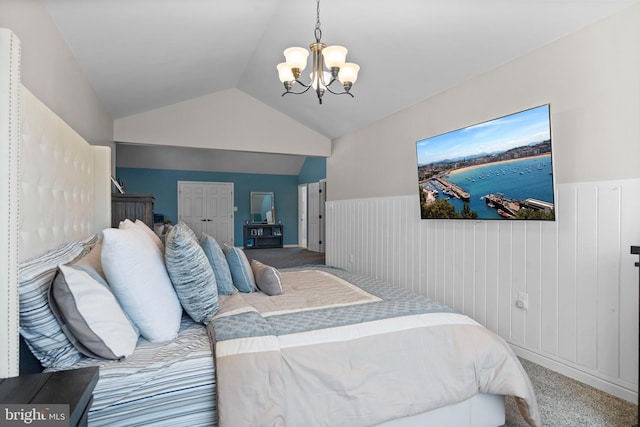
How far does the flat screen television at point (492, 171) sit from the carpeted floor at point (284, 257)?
4.03m

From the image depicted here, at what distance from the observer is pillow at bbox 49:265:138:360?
3.96 feet

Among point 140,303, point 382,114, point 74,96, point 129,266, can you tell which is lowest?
point 140,303

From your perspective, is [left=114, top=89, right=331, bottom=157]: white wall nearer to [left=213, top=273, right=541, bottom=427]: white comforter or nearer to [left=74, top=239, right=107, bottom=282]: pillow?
[left=74, top=239, right=107, bottom=282]: pillow

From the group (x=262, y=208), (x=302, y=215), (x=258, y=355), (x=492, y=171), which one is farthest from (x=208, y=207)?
(x=258, y=355)

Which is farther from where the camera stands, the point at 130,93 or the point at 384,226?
the point at 384,226

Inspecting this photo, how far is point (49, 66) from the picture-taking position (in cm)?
206

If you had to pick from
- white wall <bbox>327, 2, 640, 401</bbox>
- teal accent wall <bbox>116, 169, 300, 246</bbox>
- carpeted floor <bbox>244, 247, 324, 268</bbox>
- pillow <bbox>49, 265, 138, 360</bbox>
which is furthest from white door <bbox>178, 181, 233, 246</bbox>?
pillow <bbox>49, 265, 138, 360</bbox>

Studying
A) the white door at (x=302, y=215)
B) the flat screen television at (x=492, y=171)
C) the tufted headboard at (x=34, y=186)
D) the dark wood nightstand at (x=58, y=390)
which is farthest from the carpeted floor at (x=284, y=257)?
the dark wood nightstand at (x=58, y=390)

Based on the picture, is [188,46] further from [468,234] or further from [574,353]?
[574,353]

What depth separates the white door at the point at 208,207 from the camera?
8930 mm

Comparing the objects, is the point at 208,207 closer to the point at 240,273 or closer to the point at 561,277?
the point at 240,273

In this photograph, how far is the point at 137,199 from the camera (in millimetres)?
3463

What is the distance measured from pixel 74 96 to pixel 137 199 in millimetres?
1127

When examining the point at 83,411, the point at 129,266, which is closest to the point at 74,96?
the point at 129,266
